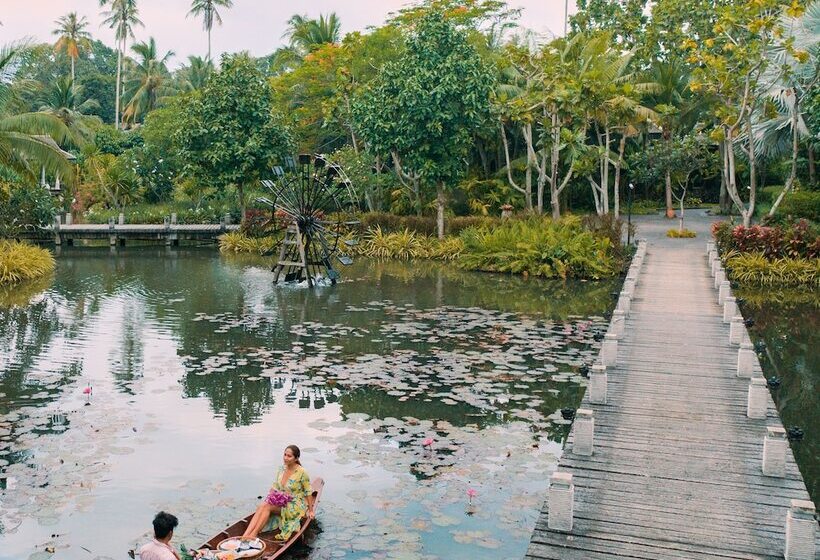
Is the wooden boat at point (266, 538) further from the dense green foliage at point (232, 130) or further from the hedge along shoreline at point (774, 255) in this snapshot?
the dense green foliage at point (232, 130)

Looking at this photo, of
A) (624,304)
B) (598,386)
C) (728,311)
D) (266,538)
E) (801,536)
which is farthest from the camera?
(624,304)

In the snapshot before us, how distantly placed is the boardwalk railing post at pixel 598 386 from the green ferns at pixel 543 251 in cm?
1748

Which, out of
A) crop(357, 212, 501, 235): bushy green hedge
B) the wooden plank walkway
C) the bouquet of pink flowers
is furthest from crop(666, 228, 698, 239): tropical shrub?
the bouquet of pink flowers

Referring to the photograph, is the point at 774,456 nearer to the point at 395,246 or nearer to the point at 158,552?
the point at 158,552

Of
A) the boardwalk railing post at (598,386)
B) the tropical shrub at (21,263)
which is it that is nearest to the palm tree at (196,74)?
the tropical shrub at (21,263)

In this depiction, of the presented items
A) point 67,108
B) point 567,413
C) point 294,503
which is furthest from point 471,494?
point 67,108

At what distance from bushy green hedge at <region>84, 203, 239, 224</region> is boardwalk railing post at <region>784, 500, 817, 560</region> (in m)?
39.7

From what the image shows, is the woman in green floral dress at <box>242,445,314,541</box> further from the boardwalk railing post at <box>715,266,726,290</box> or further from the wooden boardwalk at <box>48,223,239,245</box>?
the wooden boardwalk at <box>48,223,239,245</box>

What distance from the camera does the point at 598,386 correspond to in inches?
569

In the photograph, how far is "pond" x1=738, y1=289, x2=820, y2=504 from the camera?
14.2 m

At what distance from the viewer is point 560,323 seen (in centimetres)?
2364

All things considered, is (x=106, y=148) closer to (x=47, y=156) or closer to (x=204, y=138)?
(x=204, y=138)

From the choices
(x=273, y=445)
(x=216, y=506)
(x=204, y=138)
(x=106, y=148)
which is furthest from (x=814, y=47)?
(x=106, y=148)

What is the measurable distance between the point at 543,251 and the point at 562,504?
23.1 meters
